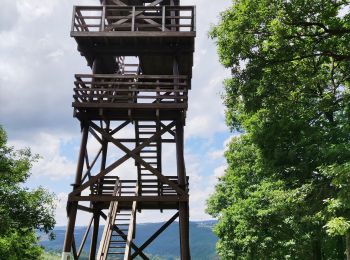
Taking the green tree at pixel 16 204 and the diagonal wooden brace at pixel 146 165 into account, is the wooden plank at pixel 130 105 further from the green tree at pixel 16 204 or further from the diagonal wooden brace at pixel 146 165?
the green tree at pixel 16 204

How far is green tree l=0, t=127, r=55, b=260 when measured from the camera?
57.4 ft

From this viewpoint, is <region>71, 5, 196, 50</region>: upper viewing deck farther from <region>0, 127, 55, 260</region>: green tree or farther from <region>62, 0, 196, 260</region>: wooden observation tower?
<region>0, 127, 55, 260</region>: green tree

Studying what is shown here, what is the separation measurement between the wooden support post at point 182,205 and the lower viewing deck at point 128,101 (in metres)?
0.72

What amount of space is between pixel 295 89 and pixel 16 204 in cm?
1353

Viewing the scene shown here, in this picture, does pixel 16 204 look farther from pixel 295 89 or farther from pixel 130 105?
pixel 295 89

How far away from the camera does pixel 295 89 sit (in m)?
16.8

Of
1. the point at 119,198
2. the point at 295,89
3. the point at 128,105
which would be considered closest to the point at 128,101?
the point at 128,105

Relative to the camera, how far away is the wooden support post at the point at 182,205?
13.0 m

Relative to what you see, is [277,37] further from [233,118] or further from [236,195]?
[236,195]

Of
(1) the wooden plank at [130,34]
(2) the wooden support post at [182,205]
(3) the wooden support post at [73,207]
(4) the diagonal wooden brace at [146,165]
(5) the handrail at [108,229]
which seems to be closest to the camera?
(3) the wooden support post at [73,207]

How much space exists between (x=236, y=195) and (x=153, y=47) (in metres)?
19.3

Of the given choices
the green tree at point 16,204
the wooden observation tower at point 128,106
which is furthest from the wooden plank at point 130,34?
the green tree at point 16,204

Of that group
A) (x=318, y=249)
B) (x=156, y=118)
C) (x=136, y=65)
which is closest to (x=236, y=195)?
(x=318, y=249)

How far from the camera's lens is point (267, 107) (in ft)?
53.1
